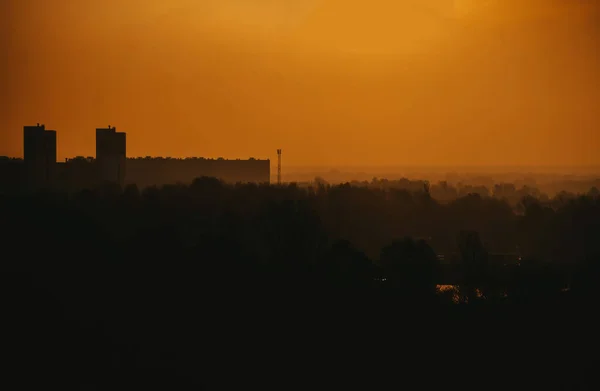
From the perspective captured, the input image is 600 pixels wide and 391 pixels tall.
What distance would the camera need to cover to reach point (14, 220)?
52406mm

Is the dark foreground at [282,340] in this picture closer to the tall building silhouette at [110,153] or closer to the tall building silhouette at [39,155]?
the tall building silhouette at [39,155]

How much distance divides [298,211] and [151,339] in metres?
26.7

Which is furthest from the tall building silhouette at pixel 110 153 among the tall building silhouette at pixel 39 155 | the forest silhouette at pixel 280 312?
the forest silhouette at pixel 280 312

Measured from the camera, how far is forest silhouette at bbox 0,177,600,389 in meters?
30.0

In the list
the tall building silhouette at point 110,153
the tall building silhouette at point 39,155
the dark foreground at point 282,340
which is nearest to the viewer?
the dark foreground at point 282,340

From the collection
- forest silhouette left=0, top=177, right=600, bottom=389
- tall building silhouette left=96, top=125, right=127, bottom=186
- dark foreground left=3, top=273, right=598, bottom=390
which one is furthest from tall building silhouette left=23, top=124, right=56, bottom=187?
dark foreground left=3, top=273, right=598, bottom=390

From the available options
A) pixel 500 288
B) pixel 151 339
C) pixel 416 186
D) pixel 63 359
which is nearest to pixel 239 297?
pixel 151 339

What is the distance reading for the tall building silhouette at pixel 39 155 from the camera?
9269cm

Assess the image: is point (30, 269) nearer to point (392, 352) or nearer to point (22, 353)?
point (22, 353)

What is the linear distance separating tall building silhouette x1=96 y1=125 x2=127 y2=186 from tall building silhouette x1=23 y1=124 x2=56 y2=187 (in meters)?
7.53

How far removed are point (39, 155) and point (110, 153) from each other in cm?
1022

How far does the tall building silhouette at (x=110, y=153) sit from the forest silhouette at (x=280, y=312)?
5031 centimetres

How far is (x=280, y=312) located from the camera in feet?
110

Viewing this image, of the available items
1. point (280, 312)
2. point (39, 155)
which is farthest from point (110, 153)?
point (280, 312)
